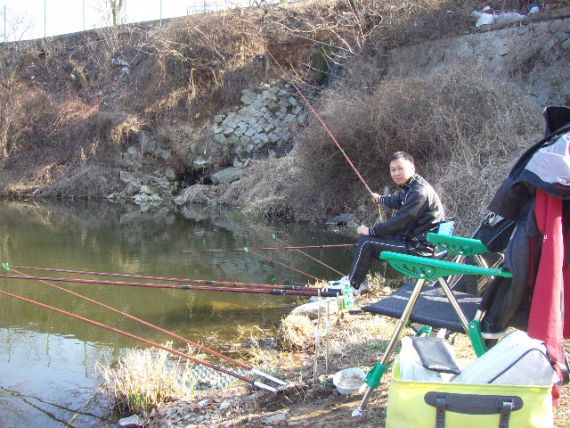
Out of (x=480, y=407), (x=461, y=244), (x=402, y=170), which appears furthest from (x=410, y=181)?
(x=480, y=407)

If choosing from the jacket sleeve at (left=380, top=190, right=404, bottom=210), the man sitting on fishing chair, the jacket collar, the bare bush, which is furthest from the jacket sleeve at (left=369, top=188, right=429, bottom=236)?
the bare bush

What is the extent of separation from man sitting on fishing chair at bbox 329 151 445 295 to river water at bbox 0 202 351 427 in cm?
170

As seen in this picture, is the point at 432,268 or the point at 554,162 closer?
the point at 554,162

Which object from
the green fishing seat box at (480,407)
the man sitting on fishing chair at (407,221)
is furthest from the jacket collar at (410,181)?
the green fishing seat box at (480,407)

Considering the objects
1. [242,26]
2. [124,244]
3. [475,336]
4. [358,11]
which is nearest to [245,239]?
[124,244]

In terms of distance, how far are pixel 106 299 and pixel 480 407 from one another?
20.3 ft

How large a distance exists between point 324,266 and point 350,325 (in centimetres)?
408

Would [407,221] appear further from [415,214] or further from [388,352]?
[388,352]

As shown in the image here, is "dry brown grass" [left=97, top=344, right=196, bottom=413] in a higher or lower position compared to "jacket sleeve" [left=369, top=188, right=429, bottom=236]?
lower

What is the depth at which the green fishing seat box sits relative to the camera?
198 centimetres

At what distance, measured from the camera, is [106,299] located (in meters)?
7.38

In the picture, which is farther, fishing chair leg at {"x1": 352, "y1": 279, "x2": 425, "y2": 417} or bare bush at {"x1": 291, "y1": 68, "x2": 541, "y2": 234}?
bare bush at {"x1": 291, "y1": 68, "x2": 541, "y2": 234}

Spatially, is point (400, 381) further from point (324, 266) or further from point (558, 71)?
point (558, 71)

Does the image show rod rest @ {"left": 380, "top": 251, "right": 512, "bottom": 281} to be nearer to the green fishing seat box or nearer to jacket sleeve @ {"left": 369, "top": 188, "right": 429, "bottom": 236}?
the green fishing seat box
